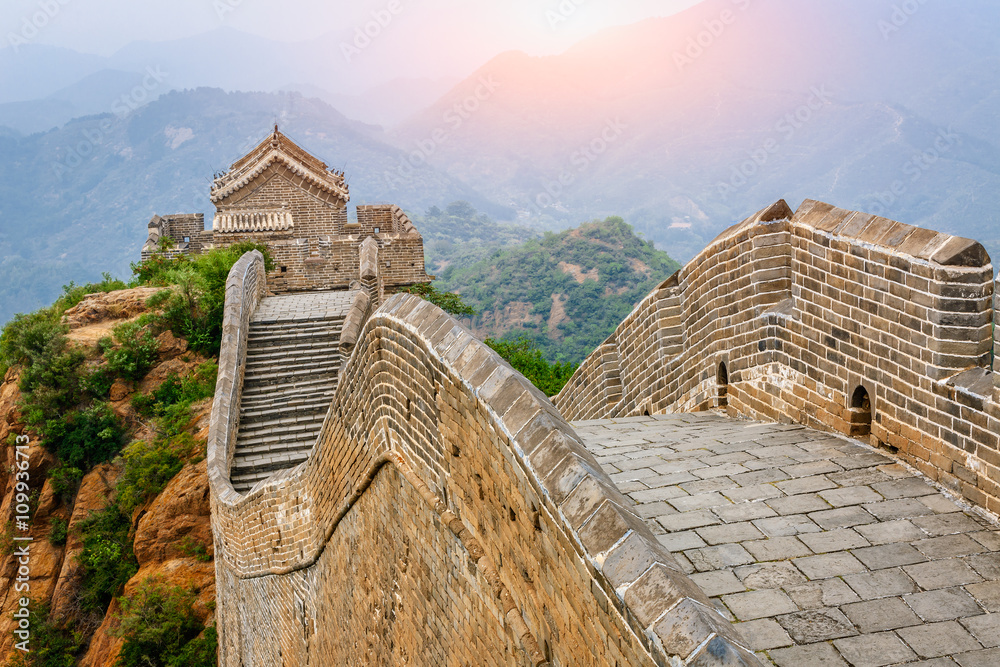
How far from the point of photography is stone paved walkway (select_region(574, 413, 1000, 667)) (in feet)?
9.45

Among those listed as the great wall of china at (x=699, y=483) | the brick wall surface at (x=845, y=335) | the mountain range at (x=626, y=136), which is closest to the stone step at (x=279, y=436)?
the great wall of china at (x=699, y=483)

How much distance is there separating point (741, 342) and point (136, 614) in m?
11.0

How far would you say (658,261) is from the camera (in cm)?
5794

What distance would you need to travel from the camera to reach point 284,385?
40.3 ft

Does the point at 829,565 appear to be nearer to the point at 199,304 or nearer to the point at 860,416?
the point at 860,416

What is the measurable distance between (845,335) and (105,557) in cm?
1395

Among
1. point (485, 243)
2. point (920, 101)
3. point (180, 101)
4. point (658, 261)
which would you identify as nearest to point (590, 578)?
point (658, 261)

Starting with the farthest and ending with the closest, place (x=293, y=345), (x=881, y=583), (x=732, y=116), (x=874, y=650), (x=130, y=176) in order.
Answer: (x=732, y=116), (x=130, y=176), (x=293, y=345), (x=881, y=583), (x=874, y=650)

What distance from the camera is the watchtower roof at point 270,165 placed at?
73.6 feet

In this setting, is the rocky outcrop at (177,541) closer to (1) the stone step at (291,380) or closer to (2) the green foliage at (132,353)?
(1) the stone step at (291,380)

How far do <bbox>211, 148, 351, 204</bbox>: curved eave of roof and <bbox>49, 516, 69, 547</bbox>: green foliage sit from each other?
996 cm

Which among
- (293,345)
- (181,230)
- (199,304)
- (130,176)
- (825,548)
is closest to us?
(825,548)

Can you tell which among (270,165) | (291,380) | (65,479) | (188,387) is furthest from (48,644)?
(270,165)

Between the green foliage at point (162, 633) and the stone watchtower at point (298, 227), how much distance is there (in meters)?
7.31
